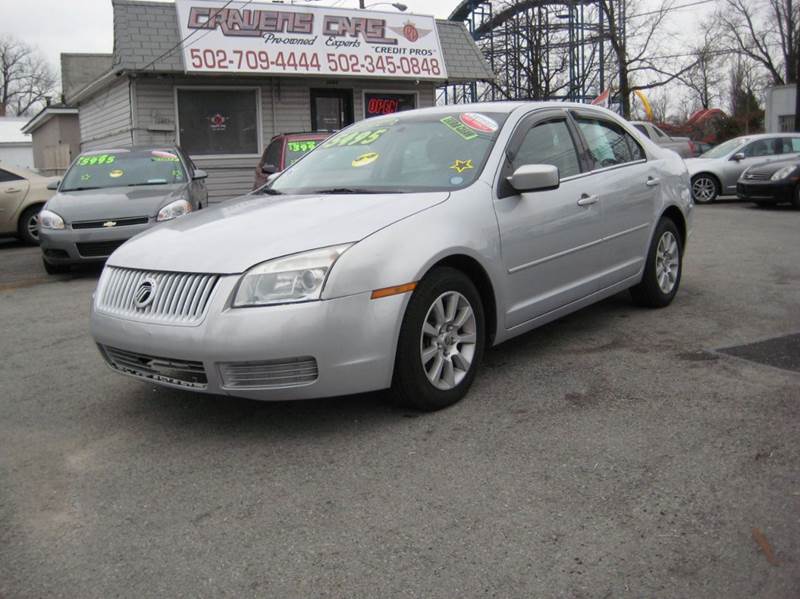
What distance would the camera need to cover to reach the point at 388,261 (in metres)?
3.71

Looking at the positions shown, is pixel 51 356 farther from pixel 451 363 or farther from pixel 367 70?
pixel 367 70

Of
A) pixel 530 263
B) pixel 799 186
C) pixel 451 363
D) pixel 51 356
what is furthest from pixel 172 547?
pixel 799 186

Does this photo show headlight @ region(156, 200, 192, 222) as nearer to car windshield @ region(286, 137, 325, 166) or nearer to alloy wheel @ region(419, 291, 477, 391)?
car windshield @ region(286, 137, 325, 166)

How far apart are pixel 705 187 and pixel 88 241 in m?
13.2

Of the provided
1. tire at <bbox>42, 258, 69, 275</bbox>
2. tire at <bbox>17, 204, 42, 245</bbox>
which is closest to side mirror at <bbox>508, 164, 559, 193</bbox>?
tire at <bbox>42, 258, 69, 275</bbox>

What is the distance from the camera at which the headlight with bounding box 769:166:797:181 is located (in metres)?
15.0

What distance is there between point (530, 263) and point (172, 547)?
8.53 feet

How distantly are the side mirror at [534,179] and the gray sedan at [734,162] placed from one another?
13975 millimetres

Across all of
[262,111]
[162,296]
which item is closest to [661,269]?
[162,296]

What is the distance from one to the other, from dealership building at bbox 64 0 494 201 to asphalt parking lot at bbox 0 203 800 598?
1170cm

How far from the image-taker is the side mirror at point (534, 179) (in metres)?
4.36

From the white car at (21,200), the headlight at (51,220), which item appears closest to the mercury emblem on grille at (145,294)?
the headlight at (51,220)

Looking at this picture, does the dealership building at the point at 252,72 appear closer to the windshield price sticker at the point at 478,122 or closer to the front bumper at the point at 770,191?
the front bumper at the point at 770,191

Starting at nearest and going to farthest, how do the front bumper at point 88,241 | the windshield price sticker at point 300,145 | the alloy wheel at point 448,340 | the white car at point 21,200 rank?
the alloy wheel at point 448,340 < the front bumper at point 88,241 < the windshield price sticker at point 300,145 < the white car at point 21,200
